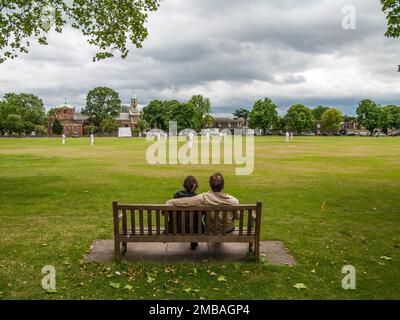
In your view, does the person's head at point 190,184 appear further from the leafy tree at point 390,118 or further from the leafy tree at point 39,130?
the leafy tree at point 390,118

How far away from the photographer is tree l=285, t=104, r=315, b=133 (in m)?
127

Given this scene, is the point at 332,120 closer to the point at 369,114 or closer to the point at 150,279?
the point at 369,114

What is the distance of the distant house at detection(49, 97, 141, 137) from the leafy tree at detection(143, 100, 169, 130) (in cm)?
735

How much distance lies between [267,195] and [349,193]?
3.18 m

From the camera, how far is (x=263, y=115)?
120312 mm

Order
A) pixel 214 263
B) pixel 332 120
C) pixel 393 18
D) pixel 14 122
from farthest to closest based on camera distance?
pixel 332 120, pixel 14 122, pixel 393 18, pixel 214 263

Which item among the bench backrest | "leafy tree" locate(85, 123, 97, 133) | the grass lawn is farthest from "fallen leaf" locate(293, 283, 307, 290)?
"leafy tree" locate(85, 123, 97, 133)

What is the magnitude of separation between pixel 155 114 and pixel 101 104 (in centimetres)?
2591

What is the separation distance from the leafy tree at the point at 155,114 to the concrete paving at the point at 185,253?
12843cm

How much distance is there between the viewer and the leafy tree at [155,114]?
138125mm

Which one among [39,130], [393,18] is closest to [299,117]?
[39,130]
